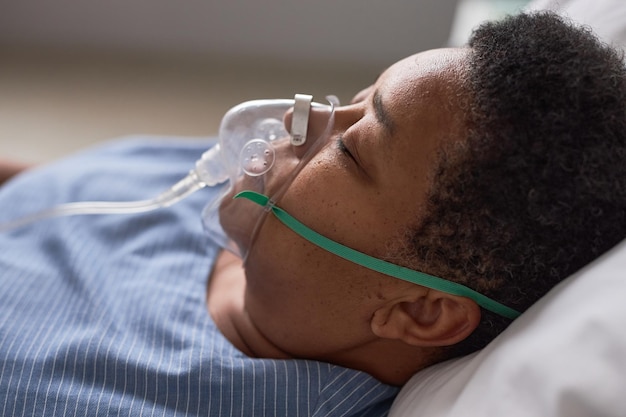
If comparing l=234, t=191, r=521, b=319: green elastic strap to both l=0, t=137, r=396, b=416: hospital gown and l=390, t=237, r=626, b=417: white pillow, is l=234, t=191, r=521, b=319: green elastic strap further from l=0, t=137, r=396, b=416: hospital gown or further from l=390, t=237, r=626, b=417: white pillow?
l=0, t=137, r=396, b=416: hospital gown

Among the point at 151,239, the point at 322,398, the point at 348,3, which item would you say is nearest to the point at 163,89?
the point at 348,3

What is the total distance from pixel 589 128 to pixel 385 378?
1.80 ft

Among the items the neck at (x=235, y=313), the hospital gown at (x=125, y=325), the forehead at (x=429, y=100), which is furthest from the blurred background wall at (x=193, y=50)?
the forehead at (x=429, y=100)

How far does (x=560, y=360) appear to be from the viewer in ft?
2.68

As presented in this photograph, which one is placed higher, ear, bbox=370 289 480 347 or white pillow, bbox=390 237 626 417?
white pillow, bbox=390 237 626 417

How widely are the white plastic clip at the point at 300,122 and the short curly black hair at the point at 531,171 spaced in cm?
26

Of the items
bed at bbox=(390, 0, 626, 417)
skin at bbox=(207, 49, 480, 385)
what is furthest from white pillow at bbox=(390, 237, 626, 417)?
skin at bbox=(207, 49, 480, 385)

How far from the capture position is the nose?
109 cm

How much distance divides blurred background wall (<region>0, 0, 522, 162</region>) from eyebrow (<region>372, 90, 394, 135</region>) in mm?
1264

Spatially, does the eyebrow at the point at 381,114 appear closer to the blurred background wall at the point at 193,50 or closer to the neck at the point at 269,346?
the neck at the point at 269,346

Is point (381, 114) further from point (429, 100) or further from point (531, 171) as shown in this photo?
point (531, 171)

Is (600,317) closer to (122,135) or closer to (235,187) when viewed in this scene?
(235,187)

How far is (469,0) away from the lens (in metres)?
2.65

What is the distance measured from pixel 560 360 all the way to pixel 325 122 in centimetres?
53
